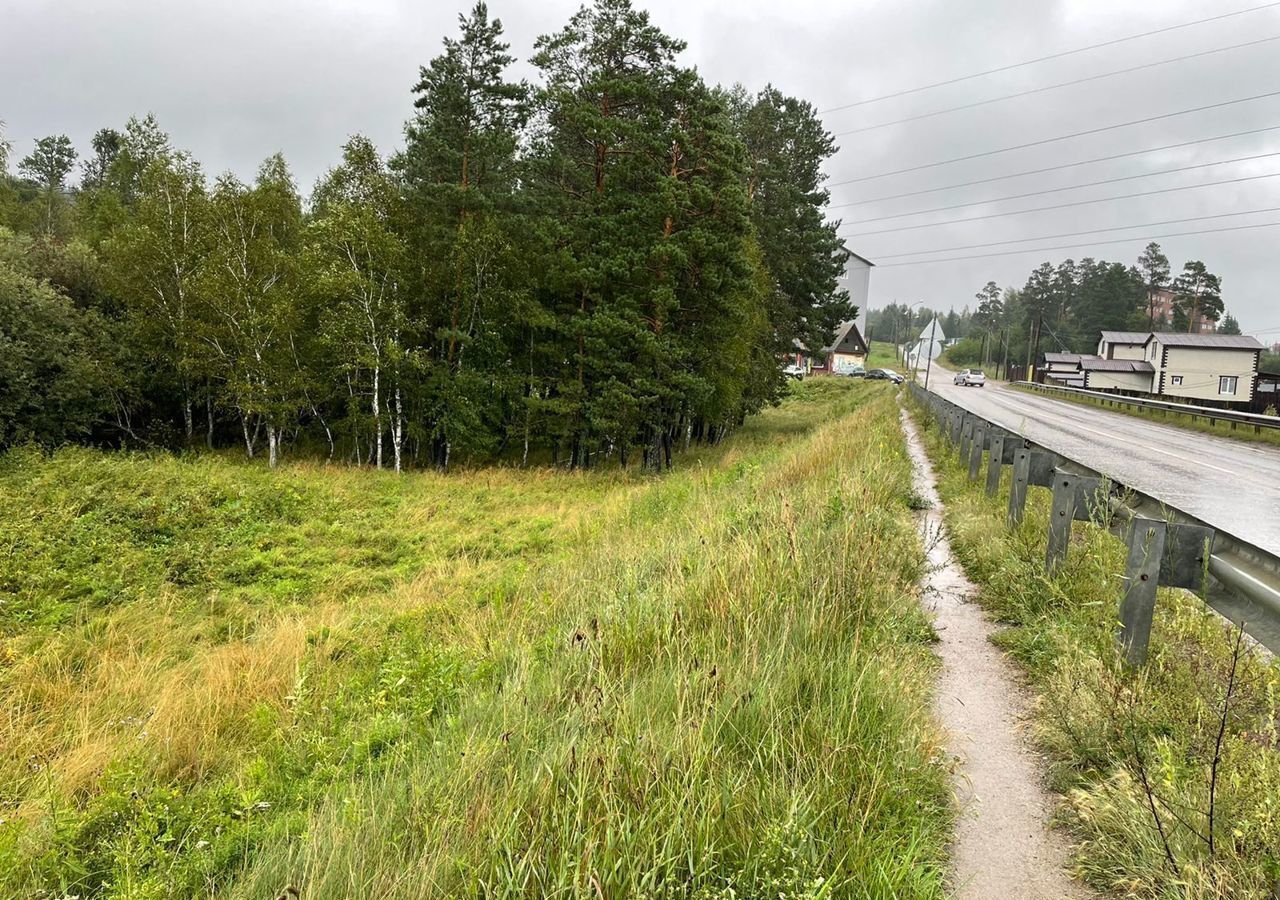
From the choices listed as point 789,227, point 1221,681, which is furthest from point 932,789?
point 789,227

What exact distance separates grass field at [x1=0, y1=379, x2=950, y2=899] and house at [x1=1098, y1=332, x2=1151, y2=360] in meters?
66.6

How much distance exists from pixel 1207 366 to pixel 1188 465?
48.2m

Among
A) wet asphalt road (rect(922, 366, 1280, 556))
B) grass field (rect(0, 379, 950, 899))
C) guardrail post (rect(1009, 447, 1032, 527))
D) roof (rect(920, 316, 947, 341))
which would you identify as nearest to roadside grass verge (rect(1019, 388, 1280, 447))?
wet asphalt road (rect(922, 366, 1280, 556))

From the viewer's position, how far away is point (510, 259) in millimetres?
22266

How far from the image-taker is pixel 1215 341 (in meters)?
48.9

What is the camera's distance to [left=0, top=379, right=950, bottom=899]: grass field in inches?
85.0

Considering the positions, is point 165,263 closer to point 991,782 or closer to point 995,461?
point 995,461

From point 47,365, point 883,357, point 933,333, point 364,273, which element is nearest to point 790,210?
point 933,333

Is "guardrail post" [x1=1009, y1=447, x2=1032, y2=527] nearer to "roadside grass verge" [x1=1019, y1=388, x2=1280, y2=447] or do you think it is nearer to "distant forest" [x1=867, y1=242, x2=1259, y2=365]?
"roadside grass verge" [x1=1019, y1=388, x2=1280, y2=447]

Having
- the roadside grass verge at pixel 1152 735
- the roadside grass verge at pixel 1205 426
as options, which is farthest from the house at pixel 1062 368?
the roadside grass verge at pixel 1152 735

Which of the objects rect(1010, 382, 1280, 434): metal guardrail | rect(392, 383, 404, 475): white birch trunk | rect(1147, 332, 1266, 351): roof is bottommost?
rect(392, 383, 404, 475): white birch trunk

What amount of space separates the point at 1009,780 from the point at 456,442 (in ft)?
73.9

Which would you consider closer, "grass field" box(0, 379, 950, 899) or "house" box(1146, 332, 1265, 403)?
"grass field" box(0, 379, 950, 899)

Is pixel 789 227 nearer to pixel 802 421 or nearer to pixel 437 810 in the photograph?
pixel 802 421
